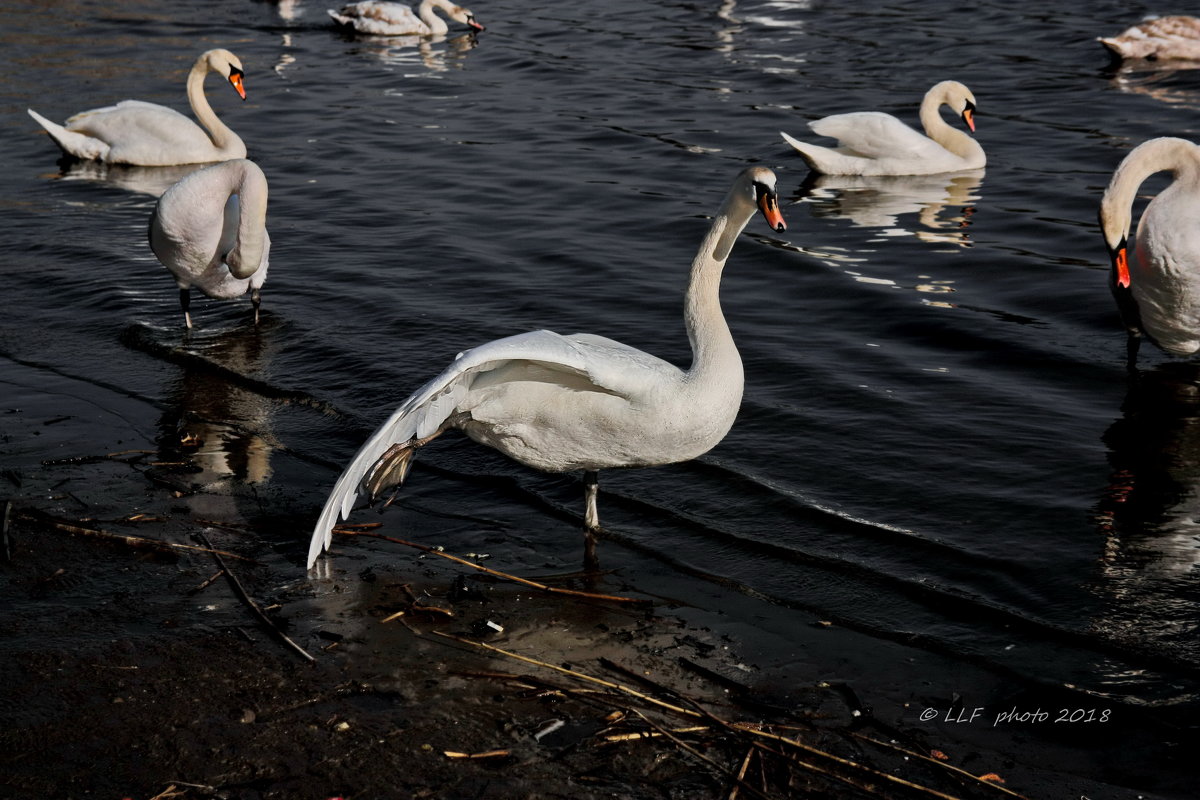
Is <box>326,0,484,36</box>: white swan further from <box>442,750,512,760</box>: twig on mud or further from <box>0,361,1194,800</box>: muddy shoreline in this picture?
<box>442,750,512,760</box>: twig on mud

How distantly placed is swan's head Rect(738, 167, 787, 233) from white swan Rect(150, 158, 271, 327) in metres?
Result: 4.32

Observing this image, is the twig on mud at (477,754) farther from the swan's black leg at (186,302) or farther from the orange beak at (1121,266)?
the swan's black leg at (186,302)

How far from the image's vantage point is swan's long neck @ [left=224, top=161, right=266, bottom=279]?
8859 millimetres

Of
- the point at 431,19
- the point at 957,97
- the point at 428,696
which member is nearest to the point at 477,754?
the point at 428,696

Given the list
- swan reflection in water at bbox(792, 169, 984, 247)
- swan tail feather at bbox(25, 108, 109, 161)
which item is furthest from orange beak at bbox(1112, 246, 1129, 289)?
swan tail feather at bbox(25, 108, 109, 161)

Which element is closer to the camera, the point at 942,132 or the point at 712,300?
the point at 712,300

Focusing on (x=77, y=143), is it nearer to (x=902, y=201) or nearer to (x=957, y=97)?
(x=902, y=201)

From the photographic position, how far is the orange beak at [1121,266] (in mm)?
8242

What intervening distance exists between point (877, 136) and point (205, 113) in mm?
7450

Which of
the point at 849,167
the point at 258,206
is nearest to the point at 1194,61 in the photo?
the point at 849,167

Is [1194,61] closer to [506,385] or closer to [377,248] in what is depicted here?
[377,248]

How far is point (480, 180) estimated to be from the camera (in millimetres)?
13953

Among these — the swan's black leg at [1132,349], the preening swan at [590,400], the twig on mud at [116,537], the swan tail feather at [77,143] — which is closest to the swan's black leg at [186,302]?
the twig on mud at [116,537]

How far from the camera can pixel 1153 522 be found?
657 centimetres
